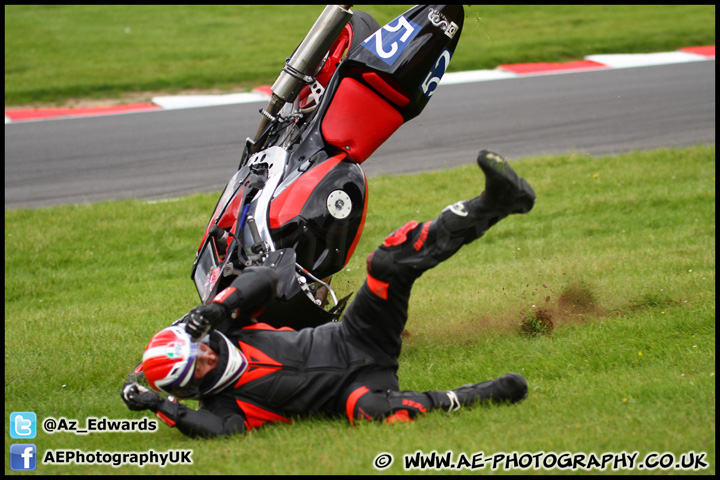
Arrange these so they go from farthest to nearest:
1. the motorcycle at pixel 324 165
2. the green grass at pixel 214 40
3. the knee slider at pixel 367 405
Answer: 1. the green grass at pixel 214 40
2. the motorcycle at pixel 324 165
3. the knee slider at pixel 367 405

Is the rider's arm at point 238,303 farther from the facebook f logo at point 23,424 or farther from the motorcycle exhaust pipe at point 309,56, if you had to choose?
the motorcycle exhaust pipe at point 309,56

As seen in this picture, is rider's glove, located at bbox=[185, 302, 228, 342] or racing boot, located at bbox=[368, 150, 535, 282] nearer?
racing boot, located at bbox=[368, 150, 535, 282]

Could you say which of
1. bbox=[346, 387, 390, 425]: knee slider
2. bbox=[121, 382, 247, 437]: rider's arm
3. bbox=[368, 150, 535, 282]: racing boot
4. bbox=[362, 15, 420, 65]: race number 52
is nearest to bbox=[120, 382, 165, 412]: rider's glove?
bbox=[121, 382, 247, 437]: rider's arm

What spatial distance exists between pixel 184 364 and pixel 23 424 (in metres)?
1.31

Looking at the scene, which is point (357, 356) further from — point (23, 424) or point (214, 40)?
point (214, 40)

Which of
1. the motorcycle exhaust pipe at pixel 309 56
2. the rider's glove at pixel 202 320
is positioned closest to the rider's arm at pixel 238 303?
the rider's glove at pixel 202 320

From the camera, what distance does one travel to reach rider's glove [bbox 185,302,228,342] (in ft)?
13.6

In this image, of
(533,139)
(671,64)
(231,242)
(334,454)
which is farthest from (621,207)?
(671,64)

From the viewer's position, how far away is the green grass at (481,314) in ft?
12.9

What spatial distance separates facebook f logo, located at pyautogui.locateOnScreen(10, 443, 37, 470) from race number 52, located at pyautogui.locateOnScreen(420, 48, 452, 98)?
3292 mm

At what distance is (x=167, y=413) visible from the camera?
426 cm

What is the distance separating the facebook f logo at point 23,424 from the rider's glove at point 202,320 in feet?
4.10

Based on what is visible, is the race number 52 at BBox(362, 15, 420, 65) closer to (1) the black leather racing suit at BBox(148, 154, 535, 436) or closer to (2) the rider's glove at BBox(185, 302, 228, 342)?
(1) the black leather racing suit at BBox(148, 154, 535, 436)

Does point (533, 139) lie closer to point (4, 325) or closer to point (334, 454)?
point (4, 325)
